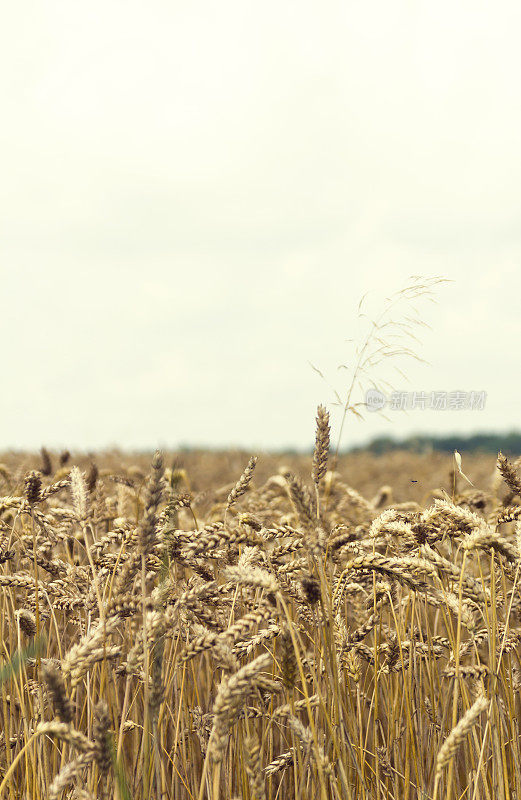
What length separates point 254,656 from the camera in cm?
301

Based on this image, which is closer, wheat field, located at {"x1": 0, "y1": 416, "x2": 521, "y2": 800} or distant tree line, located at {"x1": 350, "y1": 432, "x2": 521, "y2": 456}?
wheat field, located at {"x1": 0, "y1": 416, "x2": 521, "y2": 800}

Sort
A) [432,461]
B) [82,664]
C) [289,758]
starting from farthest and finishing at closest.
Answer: [432,461] → [289,758] → [82,664]

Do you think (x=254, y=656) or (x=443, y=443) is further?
(x=443, y=443)

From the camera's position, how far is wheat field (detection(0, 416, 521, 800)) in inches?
70.8

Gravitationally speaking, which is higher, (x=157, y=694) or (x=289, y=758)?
(x=157, y=694)

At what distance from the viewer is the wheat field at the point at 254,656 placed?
1.80 m

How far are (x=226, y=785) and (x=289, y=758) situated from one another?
1.24 feet

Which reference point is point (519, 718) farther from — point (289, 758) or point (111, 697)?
point (111, 697)

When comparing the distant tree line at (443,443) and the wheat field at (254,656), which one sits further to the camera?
the distant tree line at (443,443)

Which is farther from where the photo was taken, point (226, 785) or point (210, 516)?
point (210, 516)

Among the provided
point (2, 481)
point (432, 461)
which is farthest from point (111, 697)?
point (432, 461)

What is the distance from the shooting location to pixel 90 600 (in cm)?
239

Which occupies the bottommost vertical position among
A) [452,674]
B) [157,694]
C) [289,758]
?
[289,758]

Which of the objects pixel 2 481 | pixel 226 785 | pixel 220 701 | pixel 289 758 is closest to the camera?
pixel 220 701
